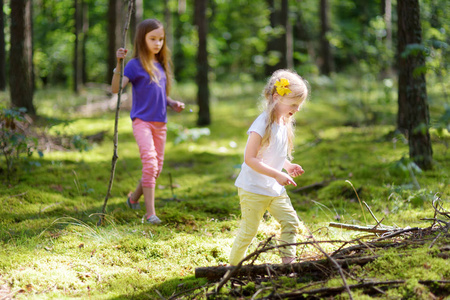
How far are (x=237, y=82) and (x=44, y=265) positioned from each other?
13610 mm

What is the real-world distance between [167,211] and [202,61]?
5.95 meters

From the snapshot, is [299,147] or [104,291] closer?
[104,291]

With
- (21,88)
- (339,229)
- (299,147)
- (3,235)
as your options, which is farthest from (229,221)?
(21,88)

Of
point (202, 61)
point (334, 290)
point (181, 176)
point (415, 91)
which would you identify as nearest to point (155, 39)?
point (181, 176)

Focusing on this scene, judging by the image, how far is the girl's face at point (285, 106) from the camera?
2.94m

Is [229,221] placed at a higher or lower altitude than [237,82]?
lower

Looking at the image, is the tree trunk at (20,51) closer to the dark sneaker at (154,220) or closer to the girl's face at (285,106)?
the dark sneaker at (154,220)

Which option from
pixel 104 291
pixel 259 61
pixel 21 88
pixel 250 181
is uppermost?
pixel 259 61

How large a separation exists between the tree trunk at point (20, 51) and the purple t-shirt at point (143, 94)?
136 inches

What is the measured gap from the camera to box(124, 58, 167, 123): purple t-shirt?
426 centimetres

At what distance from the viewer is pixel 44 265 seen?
3068mm

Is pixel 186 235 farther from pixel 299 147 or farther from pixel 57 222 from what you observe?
pixel 299 147

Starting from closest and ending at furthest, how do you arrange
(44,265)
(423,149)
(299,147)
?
1. (44,265)
2. (423,149)
3. (299,147)

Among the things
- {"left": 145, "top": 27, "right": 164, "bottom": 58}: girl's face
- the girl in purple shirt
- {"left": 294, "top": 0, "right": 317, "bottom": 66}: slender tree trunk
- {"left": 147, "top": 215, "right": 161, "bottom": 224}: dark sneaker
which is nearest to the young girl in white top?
{"left": 147, "top": 215, "right": 161, "bottom": 224}: dark sneaker
